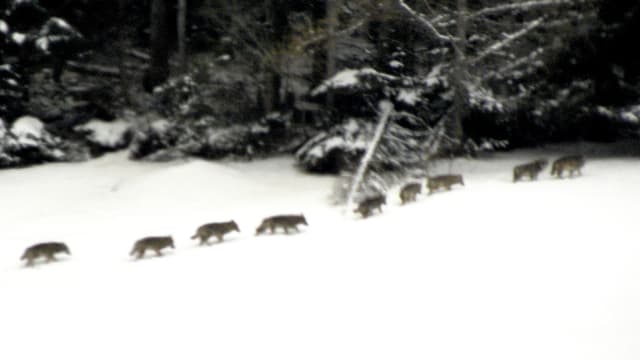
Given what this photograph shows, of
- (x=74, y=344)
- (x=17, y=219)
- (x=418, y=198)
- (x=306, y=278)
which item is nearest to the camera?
(x=74, y=344)

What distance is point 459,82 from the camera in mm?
15977

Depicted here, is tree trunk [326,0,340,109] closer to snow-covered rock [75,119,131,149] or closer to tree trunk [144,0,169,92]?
snow-covered rock [75,119,131,149]

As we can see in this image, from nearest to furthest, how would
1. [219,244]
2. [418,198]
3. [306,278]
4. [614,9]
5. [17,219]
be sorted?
1. [306,278]
2. [219,244]
3. [418,198]
4. [17,219]
5. [614,9]

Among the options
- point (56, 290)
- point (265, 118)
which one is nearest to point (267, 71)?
point (265, 118)

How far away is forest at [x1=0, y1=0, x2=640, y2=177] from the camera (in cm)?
1593

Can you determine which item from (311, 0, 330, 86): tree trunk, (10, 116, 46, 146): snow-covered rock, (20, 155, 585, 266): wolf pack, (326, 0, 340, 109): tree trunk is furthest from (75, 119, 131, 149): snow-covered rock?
(20, 155, 585, 266): wolf pack

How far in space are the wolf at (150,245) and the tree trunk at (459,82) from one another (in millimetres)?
8919

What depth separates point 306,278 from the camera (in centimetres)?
711

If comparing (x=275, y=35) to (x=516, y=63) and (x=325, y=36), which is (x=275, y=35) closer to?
(x=325, y=36)

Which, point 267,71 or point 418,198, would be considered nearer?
point 418,198

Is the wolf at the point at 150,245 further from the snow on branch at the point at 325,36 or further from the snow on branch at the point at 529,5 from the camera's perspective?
the snow on branch at the point at 529,5

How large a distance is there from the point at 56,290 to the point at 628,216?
7796 mm

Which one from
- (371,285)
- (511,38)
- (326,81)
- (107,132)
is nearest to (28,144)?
(107,132)

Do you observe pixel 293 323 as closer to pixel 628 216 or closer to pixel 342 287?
pixel 342 287
